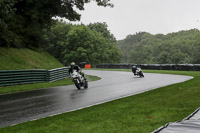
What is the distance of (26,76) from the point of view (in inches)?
760

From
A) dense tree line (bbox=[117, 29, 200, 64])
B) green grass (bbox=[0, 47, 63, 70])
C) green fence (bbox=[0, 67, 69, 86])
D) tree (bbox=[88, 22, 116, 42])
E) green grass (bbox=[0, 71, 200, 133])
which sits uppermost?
tree (bbox=[88, 22, 116, 42])

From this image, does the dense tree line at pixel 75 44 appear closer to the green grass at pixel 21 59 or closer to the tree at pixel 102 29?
the tree at pixel 102 29

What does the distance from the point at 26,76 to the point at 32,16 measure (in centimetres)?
1093

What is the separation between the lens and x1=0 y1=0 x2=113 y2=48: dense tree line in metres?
28.0

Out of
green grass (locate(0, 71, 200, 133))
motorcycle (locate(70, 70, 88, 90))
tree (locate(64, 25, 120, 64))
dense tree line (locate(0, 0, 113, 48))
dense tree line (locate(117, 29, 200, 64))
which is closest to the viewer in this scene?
green grass (locate(0, 71, 200, 133))

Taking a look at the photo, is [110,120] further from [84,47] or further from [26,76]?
[84,47]

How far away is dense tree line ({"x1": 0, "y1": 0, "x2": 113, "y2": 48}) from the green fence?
25.7ft

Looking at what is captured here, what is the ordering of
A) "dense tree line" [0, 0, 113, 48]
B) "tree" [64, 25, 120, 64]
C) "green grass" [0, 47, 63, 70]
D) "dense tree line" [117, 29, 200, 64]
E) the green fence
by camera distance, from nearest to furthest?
the green fence < "green grass" [0, 47, 63, 70] < "dense tree line" [0, 0, 113, 48] < "tree" [64, 25, 120, 64] < "dense tree line" [117, 29, 200, 64]

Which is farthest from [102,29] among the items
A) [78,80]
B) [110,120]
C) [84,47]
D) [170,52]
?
[110,120]

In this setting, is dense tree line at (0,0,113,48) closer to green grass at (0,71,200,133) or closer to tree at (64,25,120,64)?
green grass at (0,71,200,133)

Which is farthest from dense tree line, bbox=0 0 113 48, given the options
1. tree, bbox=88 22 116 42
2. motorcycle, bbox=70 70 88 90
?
tree, bbox=88 22 116 42

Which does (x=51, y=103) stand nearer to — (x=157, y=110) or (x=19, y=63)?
(x=157, y=110)

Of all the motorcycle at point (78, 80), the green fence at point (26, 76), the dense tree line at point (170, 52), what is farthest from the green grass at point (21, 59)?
the dense tree line at point (170, 52)

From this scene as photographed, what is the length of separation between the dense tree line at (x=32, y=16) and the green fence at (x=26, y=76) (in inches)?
308
